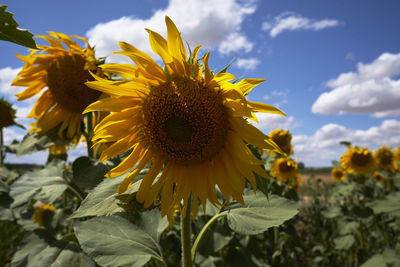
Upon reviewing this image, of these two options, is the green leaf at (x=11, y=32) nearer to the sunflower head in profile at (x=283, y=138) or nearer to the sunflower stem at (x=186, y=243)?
the sunflower stem at (x=186, y=243)

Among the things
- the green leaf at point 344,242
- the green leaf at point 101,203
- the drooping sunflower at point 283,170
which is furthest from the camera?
the drooping sunflower at point 283,170

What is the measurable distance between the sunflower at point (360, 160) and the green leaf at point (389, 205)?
3629 mm

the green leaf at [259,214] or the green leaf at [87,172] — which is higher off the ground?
the green leaf at [87,172]

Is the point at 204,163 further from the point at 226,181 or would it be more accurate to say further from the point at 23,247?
the point at 23,247

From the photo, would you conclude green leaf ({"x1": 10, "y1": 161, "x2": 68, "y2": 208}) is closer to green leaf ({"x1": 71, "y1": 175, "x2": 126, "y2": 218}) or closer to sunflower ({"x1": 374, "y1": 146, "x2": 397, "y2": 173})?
green leaf ({"x1": 71, "y1": 175, "x2": 126, "y2": 218})

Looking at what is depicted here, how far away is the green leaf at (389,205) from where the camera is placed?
251cm

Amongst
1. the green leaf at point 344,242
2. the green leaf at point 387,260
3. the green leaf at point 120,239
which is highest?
the green leaf at point 120,239

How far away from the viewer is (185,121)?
1.46 m

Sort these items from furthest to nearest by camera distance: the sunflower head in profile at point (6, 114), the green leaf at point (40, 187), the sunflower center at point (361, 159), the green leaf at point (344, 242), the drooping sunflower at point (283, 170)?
1. the sunflower center at point (361, 159)
2. the drooping sunflower at point (283, 170)
3. the green leaf at point (344, 242)
4. the sunflower head in profile at point (6, 114)
5. the green leaf at point (40, 187)

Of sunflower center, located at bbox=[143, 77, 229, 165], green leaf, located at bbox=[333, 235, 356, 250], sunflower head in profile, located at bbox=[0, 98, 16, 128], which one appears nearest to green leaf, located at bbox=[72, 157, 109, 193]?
sunflower center, located at bbox=[143, 77, 229, 165]

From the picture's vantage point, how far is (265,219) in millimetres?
1561

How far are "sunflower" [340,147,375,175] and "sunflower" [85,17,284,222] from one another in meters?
5.67

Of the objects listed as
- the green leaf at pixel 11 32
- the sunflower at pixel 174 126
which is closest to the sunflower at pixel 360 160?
the sunflower at pixel 174 126

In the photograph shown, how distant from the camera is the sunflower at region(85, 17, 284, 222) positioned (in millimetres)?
1359
